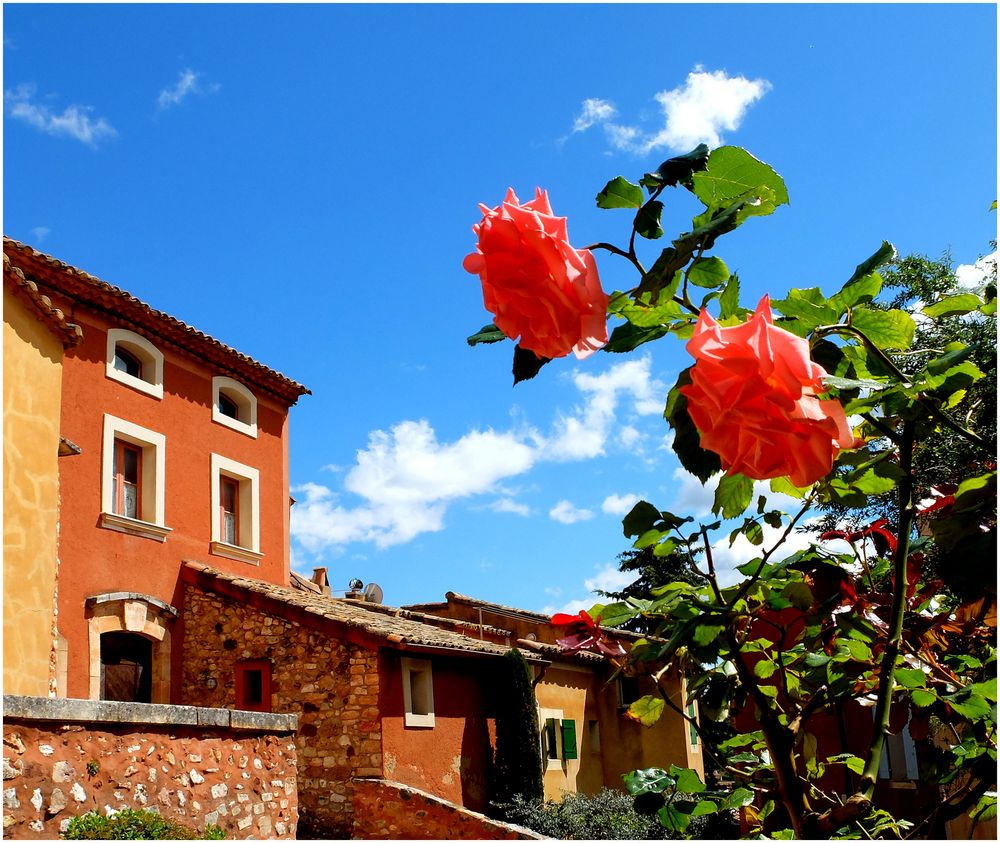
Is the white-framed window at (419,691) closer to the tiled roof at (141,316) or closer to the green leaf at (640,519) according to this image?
the tiled roof at (141,316)

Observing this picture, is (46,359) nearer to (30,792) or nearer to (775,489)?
(30,792)

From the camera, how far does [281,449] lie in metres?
18.7

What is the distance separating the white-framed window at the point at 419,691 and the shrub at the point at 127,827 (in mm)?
7342

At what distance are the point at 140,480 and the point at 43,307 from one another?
17.2ft

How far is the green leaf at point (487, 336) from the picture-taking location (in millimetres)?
1203

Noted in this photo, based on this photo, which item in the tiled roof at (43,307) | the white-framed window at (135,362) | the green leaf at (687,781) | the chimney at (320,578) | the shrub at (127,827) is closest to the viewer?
the green leaf at (687,781)

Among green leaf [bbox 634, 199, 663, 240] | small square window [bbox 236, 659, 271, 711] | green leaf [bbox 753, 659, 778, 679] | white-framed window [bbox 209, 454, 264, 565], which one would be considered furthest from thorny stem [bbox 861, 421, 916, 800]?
white-framed window [bbox 209, 454, 264, 565]

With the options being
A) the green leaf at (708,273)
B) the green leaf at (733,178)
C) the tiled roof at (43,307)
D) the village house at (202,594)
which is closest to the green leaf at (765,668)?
the green leaf at (708,273)

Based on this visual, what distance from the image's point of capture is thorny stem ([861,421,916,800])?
122 cm

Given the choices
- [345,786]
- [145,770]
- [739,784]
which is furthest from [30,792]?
[345,786]

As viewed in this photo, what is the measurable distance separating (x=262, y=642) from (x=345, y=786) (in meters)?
2.52

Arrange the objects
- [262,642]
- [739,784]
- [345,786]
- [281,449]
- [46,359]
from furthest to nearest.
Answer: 1. [281,449]
2. [262,642]
3. [345,786]
4. [46,359]
5. [739,784]

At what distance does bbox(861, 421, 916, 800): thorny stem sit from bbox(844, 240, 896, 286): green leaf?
187 millimetres

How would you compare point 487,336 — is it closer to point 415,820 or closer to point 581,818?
point 415,820
